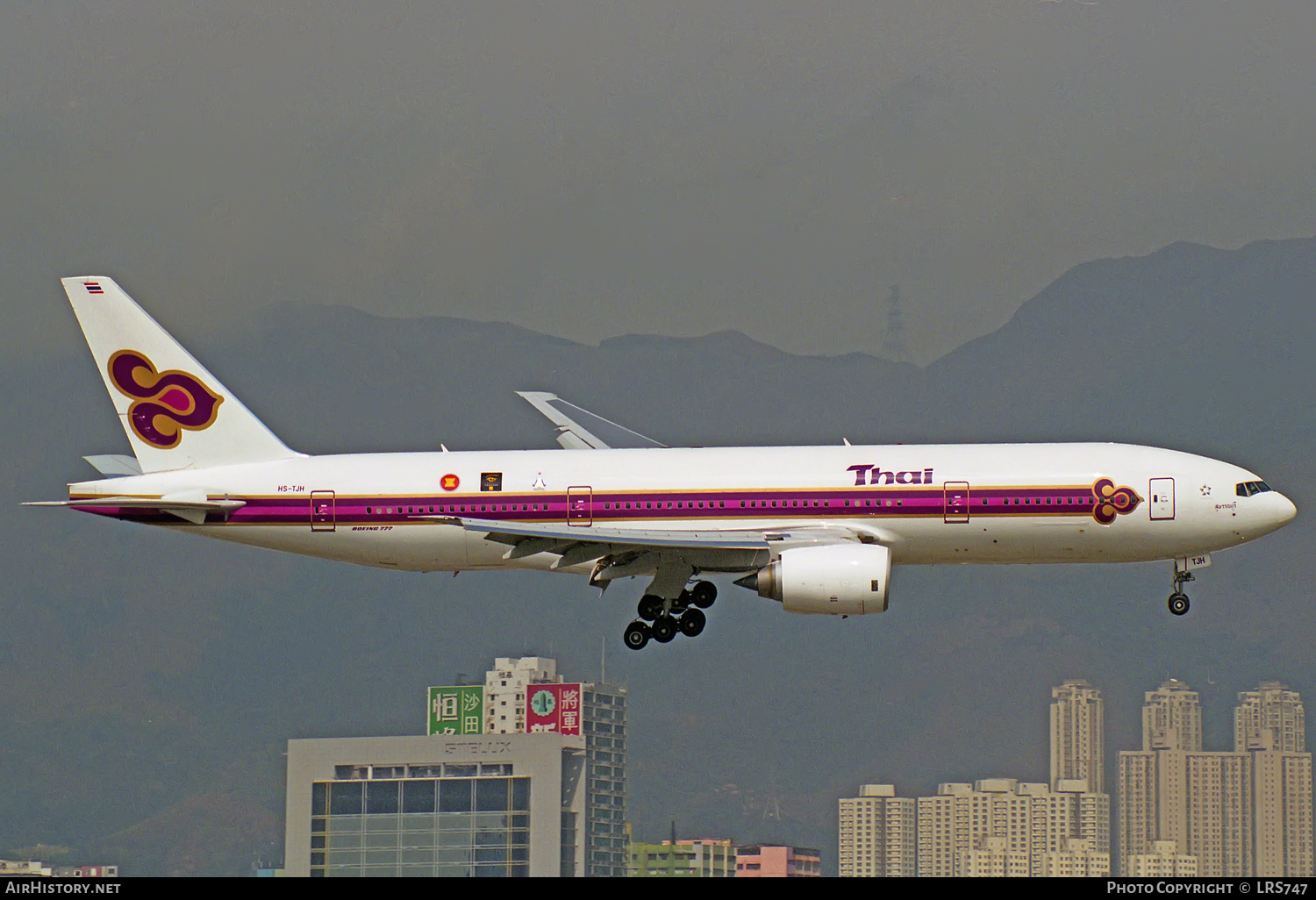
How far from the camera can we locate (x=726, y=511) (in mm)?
54250

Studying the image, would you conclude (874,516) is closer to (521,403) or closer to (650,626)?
(650,626)

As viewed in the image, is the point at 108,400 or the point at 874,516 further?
the point at 108,400

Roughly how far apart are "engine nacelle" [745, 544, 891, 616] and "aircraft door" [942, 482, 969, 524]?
245 cm

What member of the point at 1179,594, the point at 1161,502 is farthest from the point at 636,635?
the point at 1179,594

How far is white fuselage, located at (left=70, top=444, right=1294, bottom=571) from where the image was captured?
176ft

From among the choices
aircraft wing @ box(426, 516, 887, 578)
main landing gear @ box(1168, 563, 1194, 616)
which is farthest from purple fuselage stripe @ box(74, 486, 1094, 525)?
main landing gear @ box(1168, 563, 1194, 616)

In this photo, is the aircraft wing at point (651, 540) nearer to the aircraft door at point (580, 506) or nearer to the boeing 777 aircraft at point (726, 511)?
the boeing 777 aircraft at point (726, 511)

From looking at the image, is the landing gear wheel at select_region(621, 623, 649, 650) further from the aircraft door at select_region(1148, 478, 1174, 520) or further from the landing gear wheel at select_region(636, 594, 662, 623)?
the aircraft door at select_region(1148, 478, 1174, 520)

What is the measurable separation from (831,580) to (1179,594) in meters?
13.1

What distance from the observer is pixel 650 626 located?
56.2 meters

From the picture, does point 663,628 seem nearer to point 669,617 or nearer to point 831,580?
point 669,617
